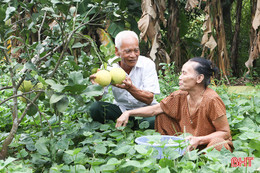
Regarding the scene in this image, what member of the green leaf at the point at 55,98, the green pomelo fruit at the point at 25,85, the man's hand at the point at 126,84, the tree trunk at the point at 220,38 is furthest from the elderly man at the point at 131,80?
the tree trunk at the point at 220,38

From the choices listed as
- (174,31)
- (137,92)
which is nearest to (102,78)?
(137,92)

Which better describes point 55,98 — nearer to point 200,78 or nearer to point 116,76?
point 116,76

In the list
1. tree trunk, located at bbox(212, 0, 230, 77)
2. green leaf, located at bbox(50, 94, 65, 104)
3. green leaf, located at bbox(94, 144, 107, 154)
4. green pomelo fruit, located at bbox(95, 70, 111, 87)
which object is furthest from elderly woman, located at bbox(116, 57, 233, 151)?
tree trunk, located at bbox(212, 0, 230, 77)

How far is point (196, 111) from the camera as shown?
2240mm

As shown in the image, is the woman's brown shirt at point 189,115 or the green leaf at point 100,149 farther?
the woman's brown shirt at point 189,115

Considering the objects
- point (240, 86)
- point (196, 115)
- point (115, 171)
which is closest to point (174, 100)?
point (196, 115)

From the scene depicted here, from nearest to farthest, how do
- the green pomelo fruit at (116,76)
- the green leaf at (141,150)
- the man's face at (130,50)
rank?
the green leaf at (141,150) < the green pomelo fruit at (116,76) < the man's face at (130,50)

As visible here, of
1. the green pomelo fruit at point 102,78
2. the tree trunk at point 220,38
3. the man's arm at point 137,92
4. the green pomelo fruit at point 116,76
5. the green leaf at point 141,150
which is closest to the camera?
the green leaf at point 141,150

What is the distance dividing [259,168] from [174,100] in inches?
38.2

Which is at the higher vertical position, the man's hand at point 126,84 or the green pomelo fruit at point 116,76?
the green pomelo fruit at point 116,76

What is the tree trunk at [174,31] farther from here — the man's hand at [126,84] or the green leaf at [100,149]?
the green leaf at [100,149]

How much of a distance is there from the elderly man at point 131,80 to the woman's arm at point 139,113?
0.24ft

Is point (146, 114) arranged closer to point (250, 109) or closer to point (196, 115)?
point (196, 115)

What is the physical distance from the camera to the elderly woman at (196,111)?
2.10 meters
